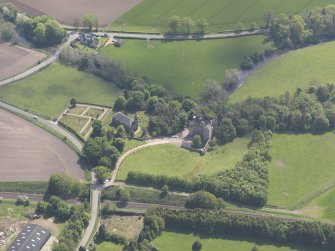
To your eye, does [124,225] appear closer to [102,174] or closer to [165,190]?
[165,190]

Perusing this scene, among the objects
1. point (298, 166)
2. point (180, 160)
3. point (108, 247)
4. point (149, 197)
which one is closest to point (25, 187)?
point (108, 247)

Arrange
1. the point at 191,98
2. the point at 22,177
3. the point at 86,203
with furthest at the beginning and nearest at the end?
1. the point at 191,98
2. the point at 22,177
3. the point at 86,203

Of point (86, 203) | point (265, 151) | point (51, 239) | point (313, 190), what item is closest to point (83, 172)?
point (86, 203)

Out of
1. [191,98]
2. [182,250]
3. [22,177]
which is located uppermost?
[191,98]

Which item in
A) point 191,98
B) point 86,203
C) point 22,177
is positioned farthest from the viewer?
point 191,98

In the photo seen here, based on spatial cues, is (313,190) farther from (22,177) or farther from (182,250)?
(22,177)
